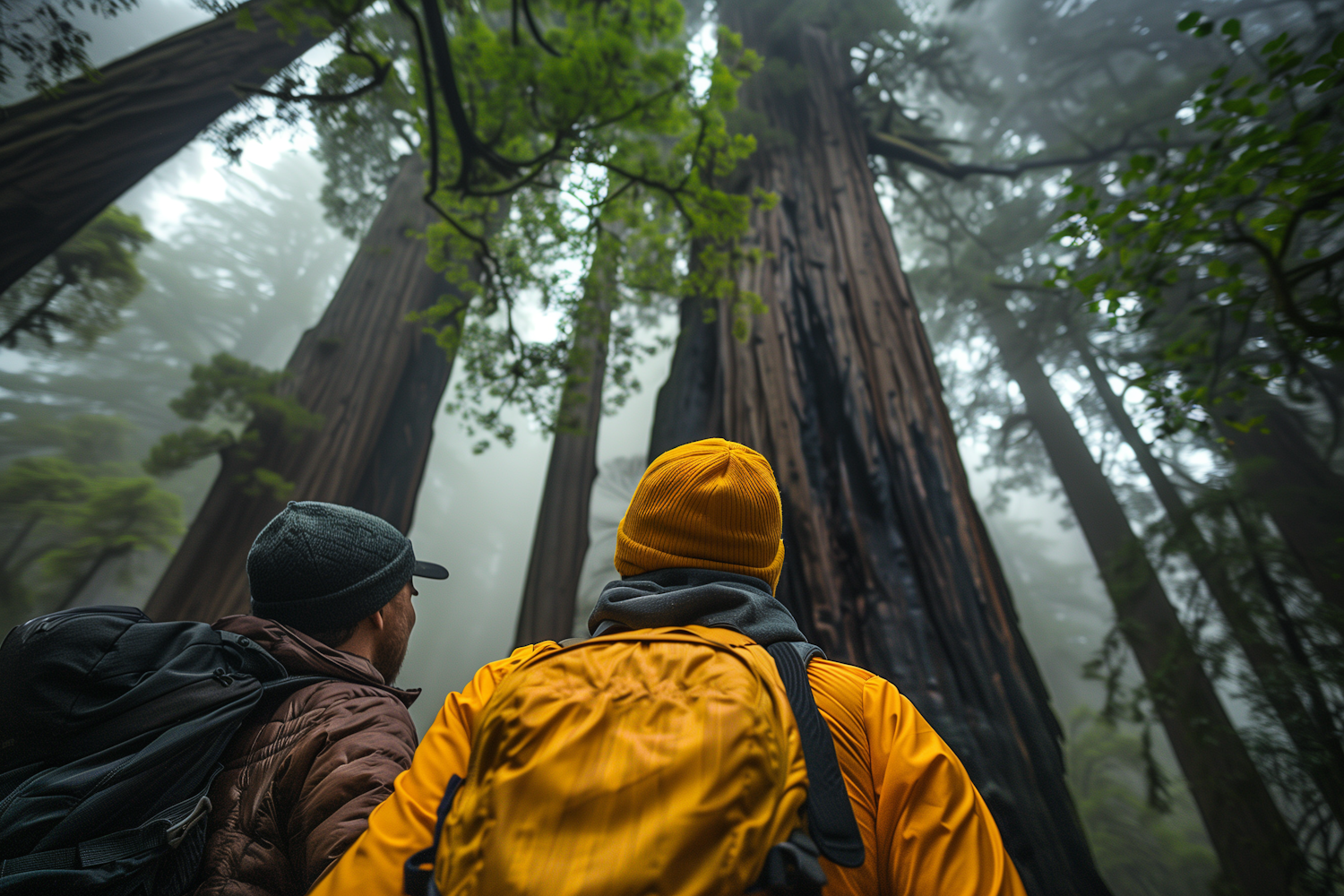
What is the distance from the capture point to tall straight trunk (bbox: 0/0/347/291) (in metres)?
2.22

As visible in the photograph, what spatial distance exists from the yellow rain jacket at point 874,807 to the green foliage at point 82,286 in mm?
4854

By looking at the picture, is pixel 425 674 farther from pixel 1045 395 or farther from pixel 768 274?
pixel 1045 395

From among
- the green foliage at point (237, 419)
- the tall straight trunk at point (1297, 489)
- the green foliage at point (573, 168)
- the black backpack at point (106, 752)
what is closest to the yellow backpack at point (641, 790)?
the black backpack at point (106, 752)

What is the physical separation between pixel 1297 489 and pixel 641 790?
5560 mm

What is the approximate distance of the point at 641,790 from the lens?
487mm

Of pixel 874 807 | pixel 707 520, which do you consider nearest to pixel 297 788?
pixel 707 520

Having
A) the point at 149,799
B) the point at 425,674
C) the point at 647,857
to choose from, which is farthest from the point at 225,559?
the point at 425,674

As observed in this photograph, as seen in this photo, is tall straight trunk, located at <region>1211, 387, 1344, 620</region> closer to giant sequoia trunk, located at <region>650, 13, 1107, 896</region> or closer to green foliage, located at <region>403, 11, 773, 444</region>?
giant sequoia trunk, located at <region>650, 13, 1107, 896</region>

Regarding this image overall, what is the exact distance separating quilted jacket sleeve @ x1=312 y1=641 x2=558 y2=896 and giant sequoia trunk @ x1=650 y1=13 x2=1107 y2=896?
141cm

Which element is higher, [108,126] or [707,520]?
[108,126]

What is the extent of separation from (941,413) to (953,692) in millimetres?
1324

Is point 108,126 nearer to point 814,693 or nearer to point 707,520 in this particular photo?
point 707,520

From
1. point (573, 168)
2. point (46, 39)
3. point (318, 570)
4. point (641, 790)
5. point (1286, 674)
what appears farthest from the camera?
point (573, 168)

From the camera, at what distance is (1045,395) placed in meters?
7.52
